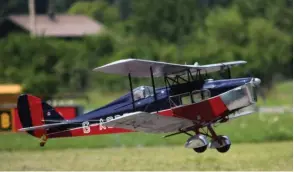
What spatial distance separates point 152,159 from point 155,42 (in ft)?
86.7

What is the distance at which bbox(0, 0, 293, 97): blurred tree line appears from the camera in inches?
1619

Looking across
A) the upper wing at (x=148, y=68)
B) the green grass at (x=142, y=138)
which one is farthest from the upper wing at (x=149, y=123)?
the green grass at (x=142, y=138)

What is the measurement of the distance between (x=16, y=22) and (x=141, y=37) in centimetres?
767

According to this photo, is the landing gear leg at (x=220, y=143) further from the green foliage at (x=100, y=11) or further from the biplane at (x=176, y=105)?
the green foliage at (x=100, y=11)

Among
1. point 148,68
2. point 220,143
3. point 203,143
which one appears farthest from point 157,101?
point 220,143

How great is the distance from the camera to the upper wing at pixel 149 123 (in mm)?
16688

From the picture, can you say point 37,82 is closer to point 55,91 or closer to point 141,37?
point 55,91

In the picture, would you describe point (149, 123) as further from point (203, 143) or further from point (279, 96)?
point (279, 96)

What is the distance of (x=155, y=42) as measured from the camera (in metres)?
47.8

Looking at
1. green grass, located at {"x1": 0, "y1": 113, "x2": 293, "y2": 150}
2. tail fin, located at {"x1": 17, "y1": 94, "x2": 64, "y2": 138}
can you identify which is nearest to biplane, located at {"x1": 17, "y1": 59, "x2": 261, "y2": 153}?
tail fin, located at {"x1": 17, "y1": 94, "x2": 64, "y2": 138}

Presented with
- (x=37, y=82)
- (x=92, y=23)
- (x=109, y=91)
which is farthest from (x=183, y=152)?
(x=92, y=23)

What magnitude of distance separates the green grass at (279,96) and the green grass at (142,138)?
13.8 m

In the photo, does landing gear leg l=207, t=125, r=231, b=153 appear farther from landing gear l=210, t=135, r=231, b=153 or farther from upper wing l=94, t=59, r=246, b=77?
upper wing l=94, t=59, r=246, b=77

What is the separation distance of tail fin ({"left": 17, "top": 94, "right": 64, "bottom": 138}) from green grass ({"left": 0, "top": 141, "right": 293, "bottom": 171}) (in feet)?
3.86
